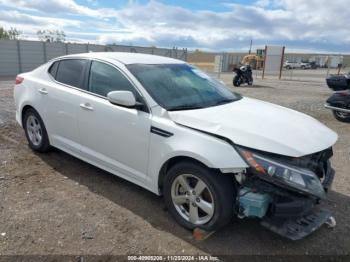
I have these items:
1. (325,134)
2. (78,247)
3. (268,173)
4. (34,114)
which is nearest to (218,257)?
(268,173)

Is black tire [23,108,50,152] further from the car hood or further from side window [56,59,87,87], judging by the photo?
the car hood

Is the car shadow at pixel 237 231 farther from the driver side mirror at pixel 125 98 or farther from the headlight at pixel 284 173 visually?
the driver side mirror at pixel 125 98

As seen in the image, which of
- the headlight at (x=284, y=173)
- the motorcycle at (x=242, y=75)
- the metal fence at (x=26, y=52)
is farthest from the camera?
the metal fence at (x=26, y=52)

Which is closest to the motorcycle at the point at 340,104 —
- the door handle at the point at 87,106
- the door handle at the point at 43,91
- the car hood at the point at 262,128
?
the car hood at the point at 262,128

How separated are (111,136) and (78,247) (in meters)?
1.26

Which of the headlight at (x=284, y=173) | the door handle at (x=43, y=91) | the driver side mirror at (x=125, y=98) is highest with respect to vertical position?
the driver side mirror at (x=125, y=98)

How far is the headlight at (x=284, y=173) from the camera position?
251 cm

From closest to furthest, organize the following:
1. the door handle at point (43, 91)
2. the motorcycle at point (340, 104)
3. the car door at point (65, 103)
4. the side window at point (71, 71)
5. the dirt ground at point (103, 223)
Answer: the dirt ground at point (103, 223)
the car door at point (65, 103)
the side window at point (71, 71)
the door handle at point (43, 91)
the motorcycle at point (340, 104)

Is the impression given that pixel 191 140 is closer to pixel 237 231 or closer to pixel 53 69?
pixel 237 231

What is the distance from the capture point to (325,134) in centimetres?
312

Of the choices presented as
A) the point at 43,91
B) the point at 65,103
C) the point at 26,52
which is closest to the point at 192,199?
the point at 65,103

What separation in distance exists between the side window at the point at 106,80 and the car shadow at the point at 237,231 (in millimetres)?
1225

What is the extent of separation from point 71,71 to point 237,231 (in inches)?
119

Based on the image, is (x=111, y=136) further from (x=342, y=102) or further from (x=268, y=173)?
(x=342, y=102)
